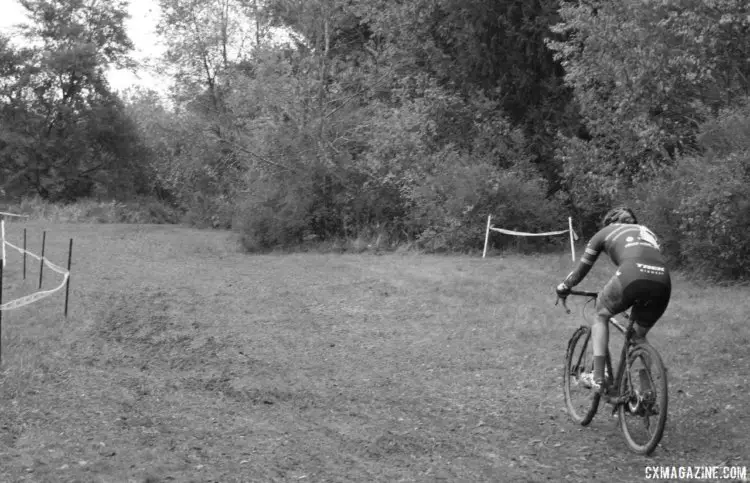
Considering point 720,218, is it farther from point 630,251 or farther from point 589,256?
point 630,251

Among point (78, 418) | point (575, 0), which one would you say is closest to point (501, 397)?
point (78, 418)

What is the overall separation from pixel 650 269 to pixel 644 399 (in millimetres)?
1015

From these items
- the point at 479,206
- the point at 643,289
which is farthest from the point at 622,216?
the point at 479,206

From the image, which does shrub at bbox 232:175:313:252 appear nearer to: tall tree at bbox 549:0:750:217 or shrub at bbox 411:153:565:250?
shrub at bbox 411:153:565:250

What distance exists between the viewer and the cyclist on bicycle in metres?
6.41

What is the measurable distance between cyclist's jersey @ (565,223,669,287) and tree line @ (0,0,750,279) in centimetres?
1008

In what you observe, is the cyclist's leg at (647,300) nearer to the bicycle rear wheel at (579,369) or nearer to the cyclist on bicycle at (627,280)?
the cyclist on bicycle at (627,280)

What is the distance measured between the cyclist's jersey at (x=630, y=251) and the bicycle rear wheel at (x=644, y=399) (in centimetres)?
60

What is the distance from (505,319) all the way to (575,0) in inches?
625

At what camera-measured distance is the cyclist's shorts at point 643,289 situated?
6.39m

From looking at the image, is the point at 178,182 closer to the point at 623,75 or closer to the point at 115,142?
the point at 115,142

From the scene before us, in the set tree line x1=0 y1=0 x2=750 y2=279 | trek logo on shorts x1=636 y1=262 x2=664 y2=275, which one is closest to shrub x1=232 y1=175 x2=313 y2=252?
tree line x1=0 y1=0 x2=750 y2=279

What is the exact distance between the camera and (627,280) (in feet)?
21.1

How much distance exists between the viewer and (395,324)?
536 inches
